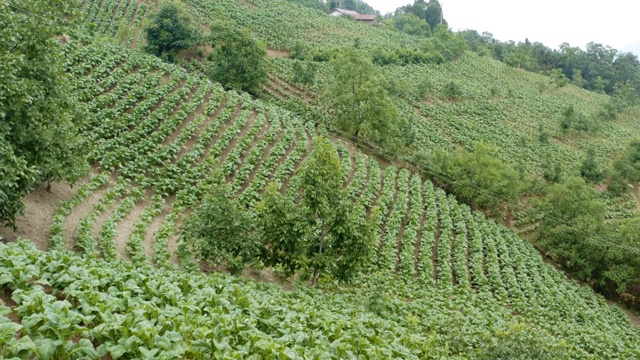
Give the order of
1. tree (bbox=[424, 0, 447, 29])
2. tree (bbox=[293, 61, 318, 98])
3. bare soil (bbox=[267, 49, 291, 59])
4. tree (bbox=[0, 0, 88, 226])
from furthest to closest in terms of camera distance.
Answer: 1. tree (bbox=[424, 0, 447, 29])
2. bare soil (bbox=[267, 49, 291, 59])
3. tree (bbox=[293, 61, 318, 98])
4. tree (bbox=[0, 0, 88, 226])

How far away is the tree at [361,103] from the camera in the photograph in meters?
33.6

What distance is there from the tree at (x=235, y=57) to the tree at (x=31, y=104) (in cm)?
2430

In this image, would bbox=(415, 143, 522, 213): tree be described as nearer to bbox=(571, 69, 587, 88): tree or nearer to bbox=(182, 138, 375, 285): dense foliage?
bbox=(182, 138, 375, 285): dense foliage

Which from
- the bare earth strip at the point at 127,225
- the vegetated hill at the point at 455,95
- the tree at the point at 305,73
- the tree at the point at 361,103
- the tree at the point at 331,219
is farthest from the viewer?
the vegetated hill at the point at 455,95

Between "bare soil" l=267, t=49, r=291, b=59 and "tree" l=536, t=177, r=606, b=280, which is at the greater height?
"bare soil" l=267, t=49, r=291, b=59

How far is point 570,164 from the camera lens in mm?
48938

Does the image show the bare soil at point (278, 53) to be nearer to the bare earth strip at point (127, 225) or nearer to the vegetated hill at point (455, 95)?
the vegetated hill at point (455, 95)

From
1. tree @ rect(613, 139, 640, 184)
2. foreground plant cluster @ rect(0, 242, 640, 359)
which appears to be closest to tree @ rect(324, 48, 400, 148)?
foreground plant cluster @ rect(0, 242, 640, 359)

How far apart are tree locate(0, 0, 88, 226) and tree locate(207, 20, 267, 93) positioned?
24298 millimetres

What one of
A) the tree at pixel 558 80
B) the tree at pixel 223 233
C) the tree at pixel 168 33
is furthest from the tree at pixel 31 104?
the tree at pixel 558 80

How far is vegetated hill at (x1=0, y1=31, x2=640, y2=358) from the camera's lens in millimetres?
6098

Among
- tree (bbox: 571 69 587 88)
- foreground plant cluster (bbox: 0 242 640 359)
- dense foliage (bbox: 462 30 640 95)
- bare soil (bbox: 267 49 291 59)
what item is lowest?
foreground plant cluster (bbox: 0 242 640 359)

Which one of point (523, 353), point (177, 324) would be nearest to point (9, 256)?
point (177, 324)

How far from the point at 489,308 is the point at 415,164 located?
18.0 m
